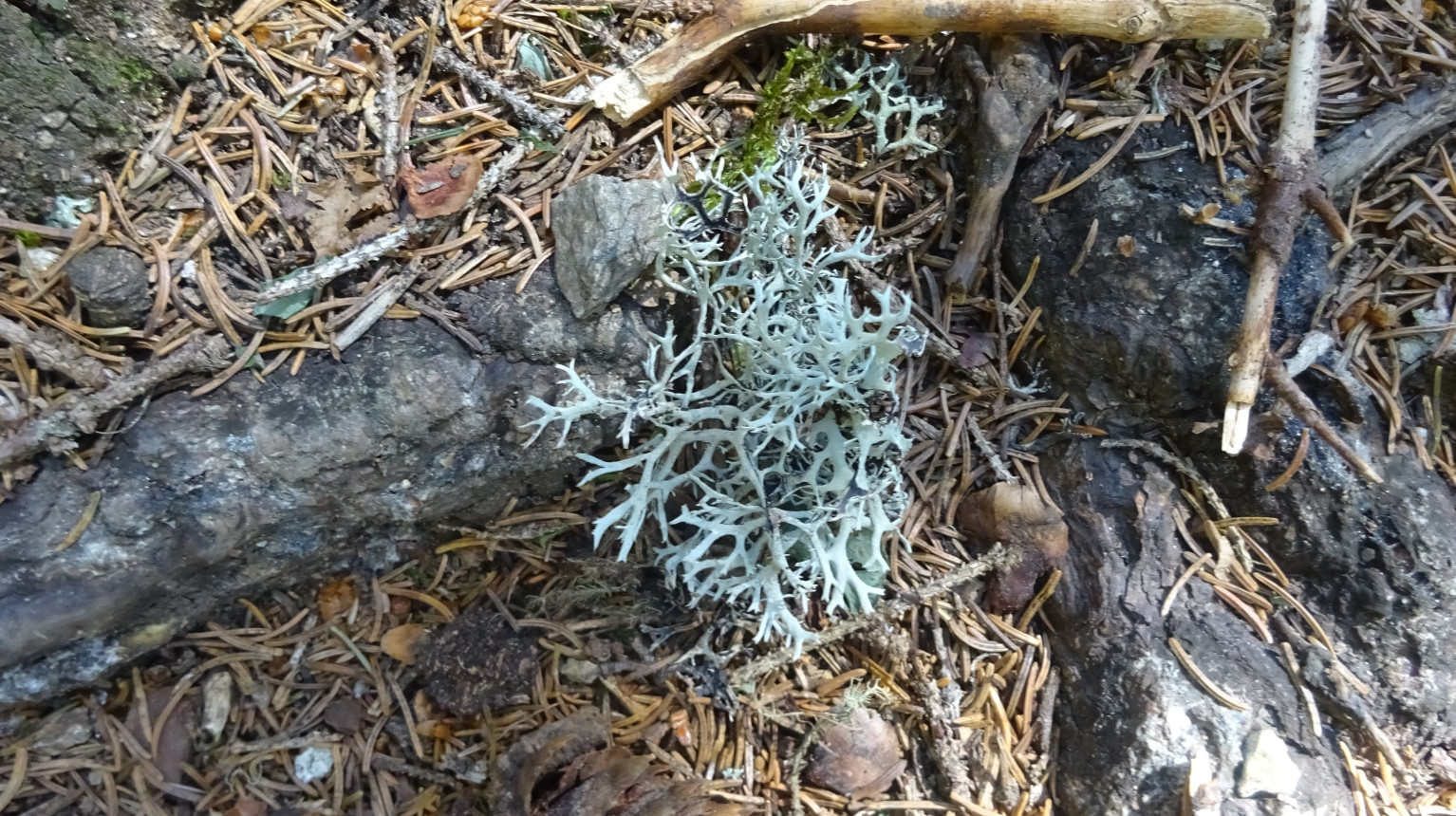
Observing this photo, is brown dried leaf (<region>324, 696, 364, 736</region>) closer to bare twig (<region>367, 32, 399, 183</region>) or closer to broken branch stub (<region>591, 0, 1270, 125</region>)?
bare twig (<region>367, 32, 399, 183</region>)

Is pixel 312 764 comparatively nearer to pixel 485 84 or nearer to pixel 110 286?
pixel 110 286

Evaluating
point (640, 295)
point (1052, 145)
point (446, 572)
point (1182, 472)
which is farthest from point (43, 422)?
point (1182, 472)

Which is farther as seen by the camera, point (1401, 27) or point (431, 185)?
point (1401, 27)

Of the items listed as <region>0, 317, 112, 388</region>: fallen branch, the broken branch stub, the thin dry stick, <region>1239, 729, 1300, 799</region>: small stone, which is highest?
the broken branch stub

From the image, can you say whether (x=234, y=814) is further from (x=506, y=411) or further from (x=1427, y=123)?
(x=1427, y=123)

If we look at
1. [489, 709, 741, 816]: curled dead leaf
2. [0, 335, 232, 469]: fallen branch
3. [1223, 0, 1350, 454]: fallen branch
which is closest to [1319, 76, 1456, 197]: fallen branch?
[1223, 0, 1350, 454]: fallen branch

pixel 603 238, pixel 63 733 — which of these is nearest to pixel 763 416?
pixel 603 238

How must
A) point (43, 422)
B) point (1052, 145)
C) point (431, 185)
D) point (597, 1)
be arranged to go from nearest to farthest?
point (43, 422), point (431, 185), point (597, 1), point (1052, 145)
